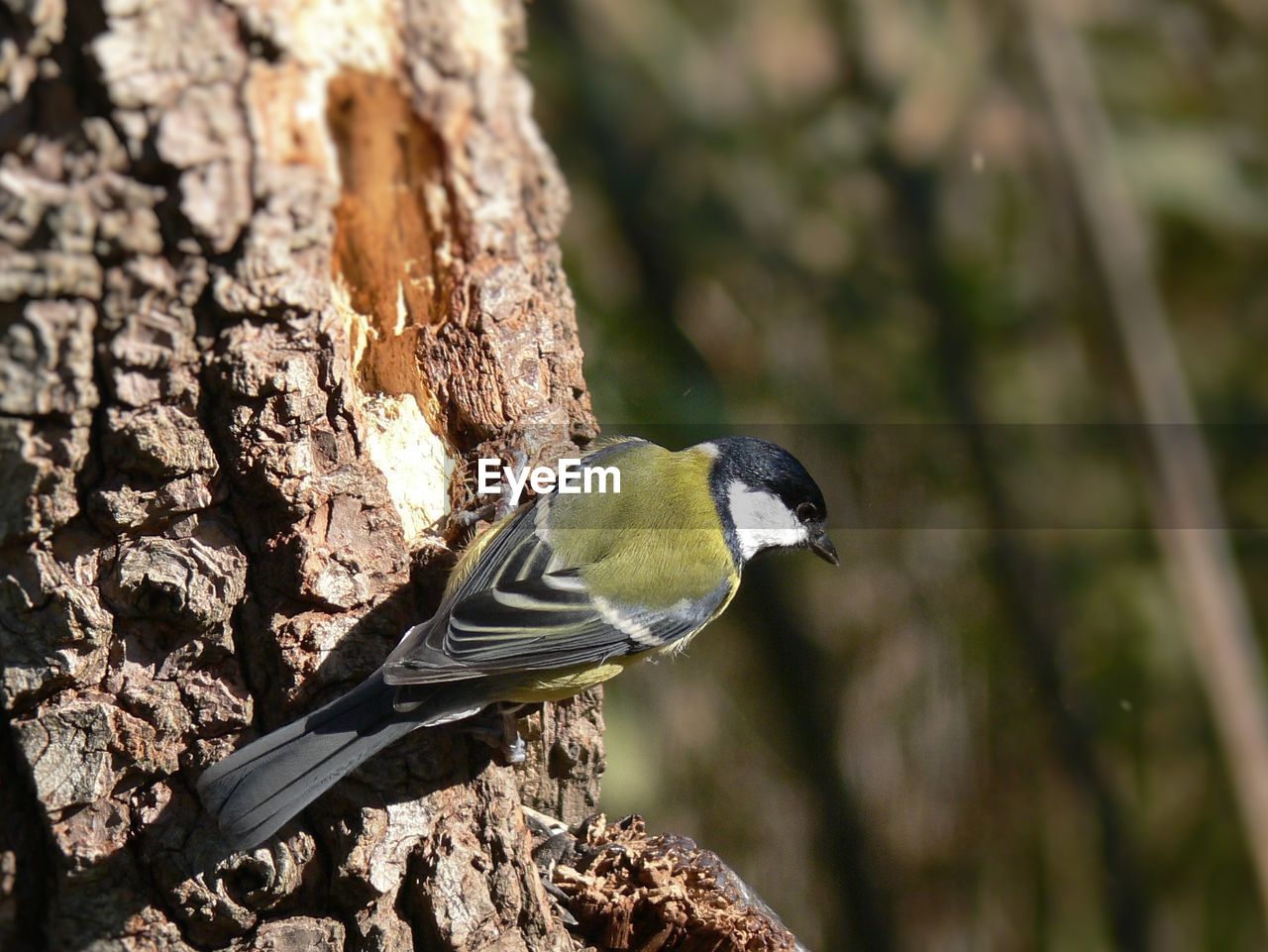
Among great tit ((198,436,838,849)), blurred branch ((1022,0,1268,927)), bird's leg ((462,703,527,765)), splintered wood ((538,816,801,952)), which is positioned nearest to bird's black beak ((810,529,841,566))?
great tit ((198,436,838,849))

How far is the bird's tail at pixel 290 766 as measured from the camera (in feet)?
5.30

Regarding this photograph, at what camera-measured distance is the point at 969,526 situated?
365 centimetres

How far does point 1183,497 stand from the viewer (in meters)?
3.05

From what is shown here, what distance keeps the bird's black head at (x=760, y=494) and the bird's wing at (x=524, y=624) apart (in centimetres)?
23

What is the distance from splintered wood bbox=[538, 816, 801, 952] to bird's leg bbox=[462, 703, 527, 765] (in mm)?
237

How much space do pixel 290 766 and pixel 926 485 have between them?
2.30 metres

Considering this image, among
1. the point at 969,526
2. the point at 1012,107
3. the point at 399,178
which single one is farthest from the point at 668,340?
the point at 399,178

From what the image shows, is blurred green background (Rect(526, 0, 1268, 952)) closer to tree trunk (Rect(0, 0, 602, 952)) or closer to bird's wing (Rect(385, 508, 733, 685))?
bird's wing (Rect(385, 508, 733, 685))

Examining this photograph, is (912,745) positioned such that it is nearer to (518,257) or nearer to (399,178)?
(518,257)

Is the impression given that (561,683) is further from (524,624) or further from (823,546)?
(823,546)

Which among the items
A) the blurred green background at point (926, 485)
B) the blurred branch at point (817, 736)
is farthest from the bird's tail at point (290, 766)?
the blurred branch at point (817, 736)

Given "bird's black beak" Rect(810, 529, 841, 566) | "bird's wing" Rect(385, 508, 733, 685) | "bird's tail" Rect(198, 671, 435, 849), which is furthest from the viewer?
"bird's black beak" Rect(810, 529, 841, 566)

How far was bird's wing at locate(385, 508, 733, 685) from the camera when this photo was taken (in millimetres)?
1772

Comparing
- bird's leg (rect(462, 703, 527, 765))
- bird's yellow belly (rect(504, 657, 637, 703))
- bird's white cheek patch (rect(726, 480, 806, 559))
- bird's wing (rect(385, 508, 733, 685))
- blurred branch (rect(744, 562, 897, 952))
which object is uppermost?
bird's white cheek patch (rect(726, 480, 806, 559))
